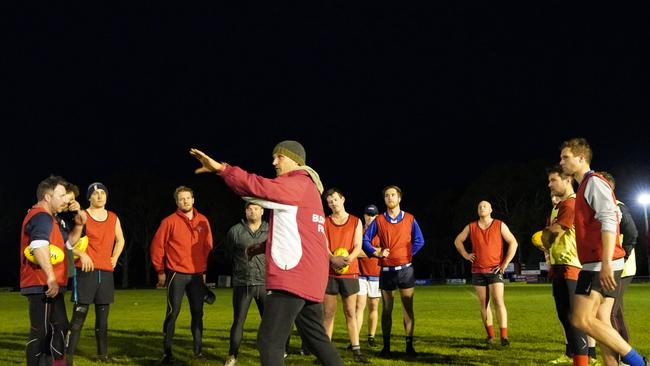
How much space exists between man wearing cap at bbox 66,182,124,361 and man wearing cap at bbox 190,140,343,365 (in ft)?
15.1

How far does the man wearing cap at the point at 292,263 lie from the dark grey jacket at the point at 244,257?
3.70m

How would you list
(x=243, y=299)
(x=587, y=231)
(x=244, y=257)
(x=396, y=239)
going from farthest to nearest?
(x=396, y=239) → (x=244, y=257) → (x=243, y=299) → (x=587, y=231)

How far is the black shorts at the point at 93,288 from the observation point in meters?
Answer: 9.47

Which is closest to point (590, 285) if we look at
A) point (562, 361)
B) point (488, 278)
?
point (562, 361)

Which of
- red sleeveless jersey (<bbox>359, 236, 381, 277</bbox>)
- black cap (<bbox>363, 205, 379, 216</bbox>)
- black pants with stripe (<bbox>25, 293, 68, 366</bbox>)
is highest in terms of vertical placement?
black cap (<bbox>363, 205, 379, 216</bbox>)

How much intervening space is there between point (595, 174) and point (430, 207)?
287 feet

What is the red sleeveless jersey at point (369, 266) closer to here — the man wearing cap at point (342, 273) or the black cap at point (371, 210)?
the black cap at point (371, 210)

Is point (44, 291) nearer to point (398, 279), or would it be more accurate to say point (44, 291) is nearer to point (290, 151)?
point (290, 151)

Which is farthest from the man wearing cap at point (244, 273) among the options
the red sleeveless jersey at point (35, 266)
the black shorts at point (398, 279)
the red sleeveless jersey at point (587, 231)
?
the red sleeveless jersey at point (587, 231)

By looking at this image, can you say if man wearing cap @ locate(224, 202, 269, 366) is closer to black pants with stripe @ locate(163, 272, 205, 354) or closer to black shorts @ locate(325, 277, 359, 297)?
black pants with stripe @ locate(163, 272, 205, 354)

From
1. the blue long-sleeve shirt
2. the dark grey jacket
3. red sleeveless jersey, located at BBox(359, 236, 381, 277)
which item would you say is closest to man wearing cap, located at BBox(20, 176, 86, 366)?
the dark grey jacket

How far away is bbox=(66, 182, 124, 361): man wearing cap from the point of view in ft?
31.0

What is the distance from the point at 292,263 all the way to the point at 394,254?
16.8 feet

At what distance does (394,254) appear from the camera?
10.6 m
